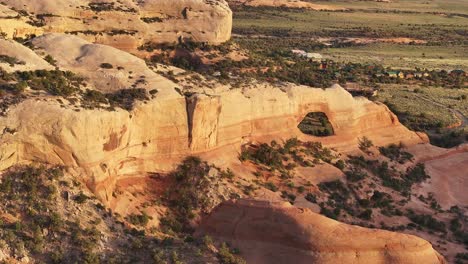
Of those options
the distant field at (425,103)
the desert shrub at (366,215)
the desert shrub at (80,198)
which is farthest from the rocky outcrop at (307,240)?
the distant field at (425,103)

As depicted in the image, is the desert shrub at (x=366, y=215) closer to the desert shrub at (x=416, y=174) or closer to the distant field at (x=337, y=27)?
the desert shrub at (x=416, y=174)

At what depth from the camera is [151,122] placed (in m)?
34.1

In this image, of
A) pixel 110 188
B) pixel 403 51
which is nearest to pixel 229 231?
pixel 110 188

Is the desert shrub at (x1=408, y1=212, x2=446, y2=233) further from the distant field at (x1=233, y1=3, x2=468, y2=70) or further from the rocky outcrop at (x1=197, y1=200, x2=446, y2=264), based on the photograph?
the distant field at (x1=233, y1=3, x2=468, y2=70)

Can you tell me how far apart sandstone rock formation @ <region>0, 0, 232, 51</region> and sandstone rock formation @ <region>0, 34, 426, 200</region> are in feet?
52.2

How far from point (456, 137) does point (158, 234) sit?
40881 mm

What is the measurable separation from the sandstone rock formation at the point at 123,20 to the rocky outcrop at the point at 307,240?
32138 millimetres

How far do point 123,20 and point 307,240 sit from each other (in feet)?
136

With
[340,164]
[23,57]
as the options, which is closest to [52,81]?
[23,57]

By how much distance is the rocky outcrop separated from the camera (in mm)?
25250

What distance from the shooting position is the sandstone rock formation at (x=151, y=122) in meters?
28.1

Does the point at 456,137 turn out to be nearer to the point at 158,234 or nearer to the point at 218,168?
the point at 218,168

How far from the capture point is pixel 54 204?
2708 centimetres

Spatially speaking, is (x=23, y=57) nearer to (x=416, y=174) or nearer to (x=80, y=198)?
(x=80, y=198)
